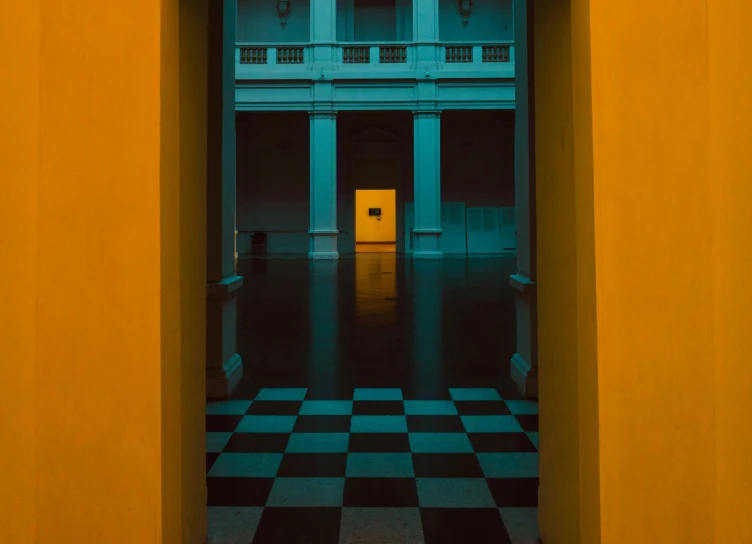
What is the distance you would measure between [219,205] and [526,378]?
7.52 feet

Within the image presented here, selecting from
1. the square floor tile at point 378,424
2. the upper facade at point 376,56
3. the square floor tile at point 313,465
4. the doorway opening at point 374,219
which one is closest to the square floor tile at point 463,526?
the square floor tile at point 313,465

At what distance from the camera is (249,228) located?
20.7m

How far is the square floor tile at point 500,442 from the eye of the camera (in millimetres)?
2850

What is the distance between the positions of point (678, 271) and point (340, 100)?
17136 mm

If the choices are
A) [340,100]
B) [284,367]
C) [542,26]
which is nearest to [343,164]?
[340,100]

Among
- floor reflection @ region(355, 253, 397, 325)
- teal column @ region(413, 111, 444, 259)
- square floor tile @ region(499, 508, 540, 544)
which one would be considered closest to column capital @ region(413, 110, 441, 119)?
teal column @ region(413, 111, 444, 259)

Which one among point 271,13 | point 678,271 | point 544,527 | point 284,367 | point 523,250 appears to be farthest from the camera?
point 271,13

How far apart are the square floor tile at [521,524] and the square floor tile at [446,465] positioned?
1.14 ft

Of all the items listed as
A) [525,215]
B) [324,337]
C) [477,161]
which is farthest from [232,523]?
[477,161]

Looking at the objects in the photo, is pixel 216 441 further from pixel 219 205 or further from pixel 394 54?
pixel 394 54

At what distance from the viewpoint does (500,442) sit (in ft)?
9.68

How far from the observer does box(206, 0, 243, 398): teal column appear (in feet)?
12.1

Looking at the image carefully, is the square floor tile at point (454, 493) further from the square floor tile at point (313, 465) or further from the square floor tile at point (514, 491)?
the square floor tile at point (313, 465)

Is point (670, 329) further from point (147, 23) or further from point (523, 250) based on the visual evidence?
point (523, 250)
